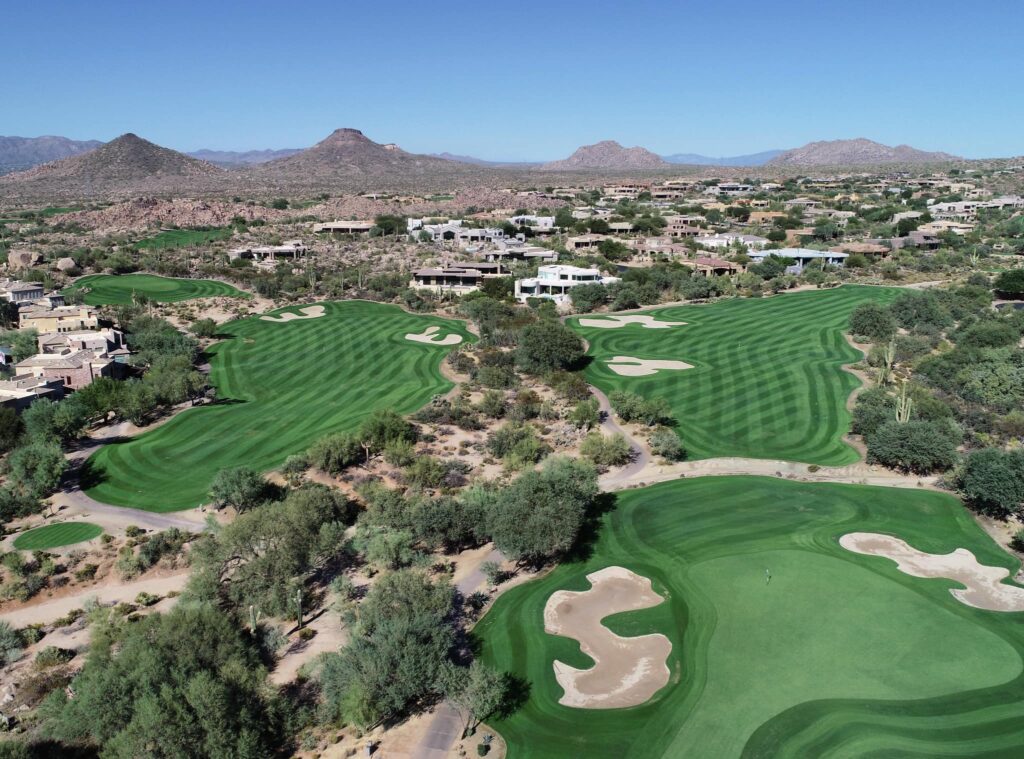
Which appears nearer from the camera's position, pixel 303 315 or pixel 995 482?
pixel 995 482

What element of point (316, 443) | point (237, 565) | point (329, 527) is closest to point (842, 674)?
point (329, 527)

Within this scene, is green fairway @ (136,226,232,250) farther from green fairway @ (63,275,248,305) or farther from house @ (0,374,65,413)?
house @ (0,374,65,413)

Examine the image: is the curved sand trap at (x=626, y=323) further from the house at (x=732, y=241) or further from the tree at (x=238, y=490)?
the tree at (x=238, y=490)

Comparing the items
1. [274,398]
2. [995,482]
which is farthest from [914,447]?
[274,398]

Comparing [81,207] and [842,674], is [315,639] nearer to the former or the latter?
[842,674]

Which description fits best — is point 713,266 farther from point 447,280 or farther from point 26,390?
point 26,390

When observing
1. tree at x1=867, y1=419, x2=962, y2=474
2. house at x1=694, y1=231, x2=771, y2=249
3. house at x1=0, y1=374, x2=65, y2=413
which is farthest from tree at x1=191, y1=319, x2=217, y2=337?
house at x1=694, y1=231, x2=771, y2=249

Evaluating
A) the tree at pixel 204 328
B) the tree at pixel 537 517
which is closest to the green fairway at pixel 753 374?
the tree at pixel 537 517
